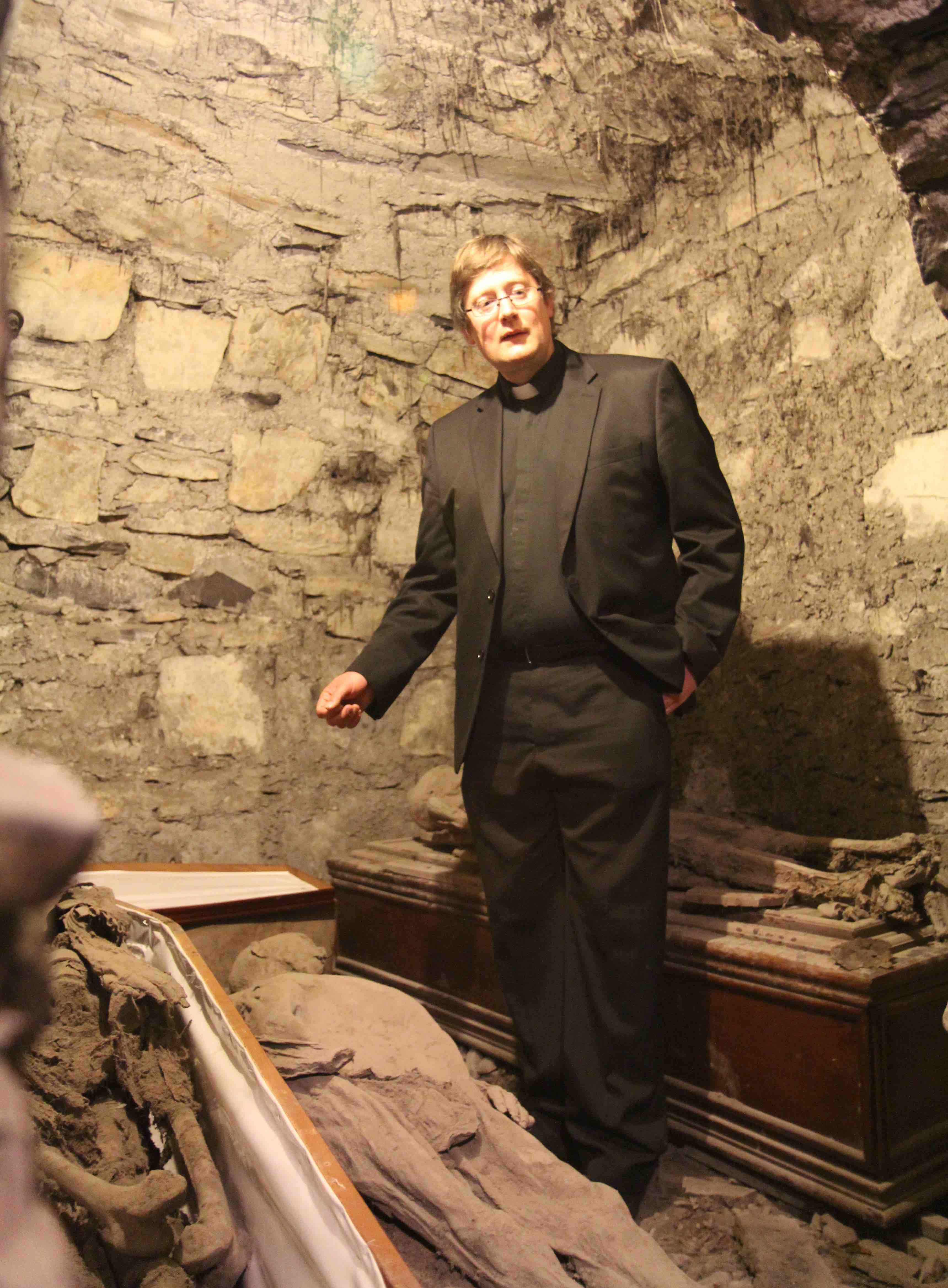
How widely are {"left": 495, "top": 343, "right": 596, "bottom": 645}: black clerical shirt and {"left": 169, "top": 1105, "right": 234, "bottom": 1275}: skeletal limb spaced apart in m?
0.92

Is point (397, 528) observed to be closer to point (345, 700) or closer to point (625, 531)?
point (345, 700)

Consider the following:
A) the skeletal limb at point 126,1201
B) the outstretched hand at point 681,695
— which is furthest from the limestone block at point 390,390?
the skeletal limb at point 126,1201

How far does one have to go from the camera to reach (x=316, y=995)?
71.7 inches

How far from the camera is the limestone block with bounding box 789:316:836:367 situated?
2.20 meters

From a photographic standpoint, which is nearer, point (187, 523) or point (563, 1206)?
point (563, 1206)

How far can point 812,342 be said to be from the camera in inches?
88.4

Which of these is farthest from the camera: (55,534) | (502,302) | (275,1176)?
(55,534)

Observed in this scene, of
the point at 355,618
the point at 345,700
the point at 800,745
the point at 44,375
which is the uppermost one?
the point at 44,375

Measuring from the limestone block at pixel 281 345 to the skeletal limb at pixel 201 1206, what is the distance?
6.96 ft

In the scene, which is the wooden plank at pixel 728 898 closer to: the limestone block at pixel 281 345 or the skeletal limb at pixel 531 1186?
the skeletal limb at pixel 531 1186

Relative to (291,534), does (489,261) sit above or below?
above

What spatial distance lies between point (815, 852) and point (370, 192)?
230cm

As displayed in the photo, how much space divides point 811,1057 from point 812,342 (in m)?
1.63

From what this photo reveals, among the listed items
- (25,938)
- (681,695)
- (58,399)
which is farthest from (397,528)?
(25,938)
